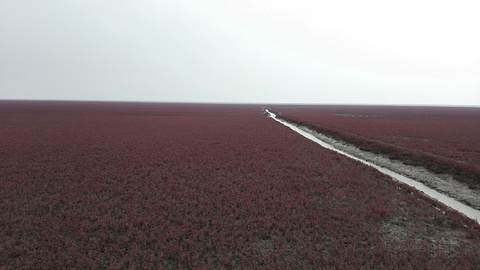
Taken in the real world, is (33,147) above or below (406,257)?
above

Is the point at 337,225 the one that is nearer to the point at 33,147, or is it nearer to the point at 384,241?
the point at 384,241

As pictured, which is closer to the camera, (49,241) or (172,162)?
(49,241)

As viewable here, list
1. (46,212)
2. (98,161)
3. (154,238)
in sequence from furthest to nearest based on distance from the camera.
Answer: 1. (98,161)
2. (46,212)
3. (154,238)

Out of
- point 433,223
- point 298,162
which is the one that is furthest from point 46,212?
point 433,223

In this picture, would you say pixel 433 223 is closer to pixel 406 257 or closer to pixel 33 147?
pixel 406 257

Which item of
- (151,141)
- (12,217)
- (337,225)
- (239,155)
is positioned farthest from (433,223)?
(151,141)

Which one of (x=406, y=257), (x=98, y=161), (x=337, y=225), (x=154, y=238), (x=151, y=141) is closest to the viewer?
(x=406, y=257)
